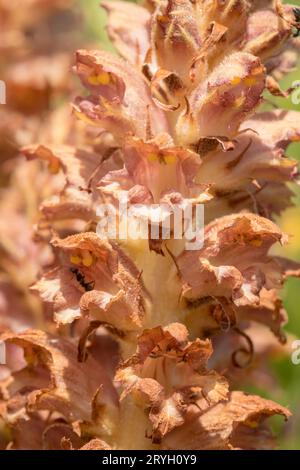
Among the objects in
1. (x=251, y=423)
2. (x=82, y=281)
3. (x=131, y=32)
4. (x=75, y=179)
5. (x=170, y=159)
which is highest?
(x=131, y=32)

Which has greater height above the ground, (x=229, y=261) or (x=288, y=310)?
(x=229, y=261)

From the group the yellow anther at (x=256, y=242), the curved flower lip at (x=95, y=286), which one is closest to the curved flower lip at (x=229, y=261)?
the yellow anther at (x=256, y=242)

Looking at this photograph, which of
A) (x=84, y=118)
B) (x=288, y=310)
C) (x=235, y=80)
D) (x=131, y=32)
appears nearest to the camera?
(x=235, y=80)

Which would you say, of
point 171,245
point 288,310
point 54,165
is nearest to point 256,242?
point 171,245

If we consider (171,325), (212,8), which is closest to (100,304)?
(171,325)

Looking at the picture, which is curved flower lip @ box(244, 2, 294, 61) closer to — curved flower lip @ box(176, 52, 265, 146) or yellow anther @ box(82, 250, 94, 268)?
curved flower lip @ box(176, 52, 265, 146)

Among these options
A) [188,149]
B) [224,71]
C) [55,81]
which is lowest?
[55,81]

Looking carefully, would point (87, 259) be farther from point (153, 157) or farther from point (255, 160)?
point (255, 160)
